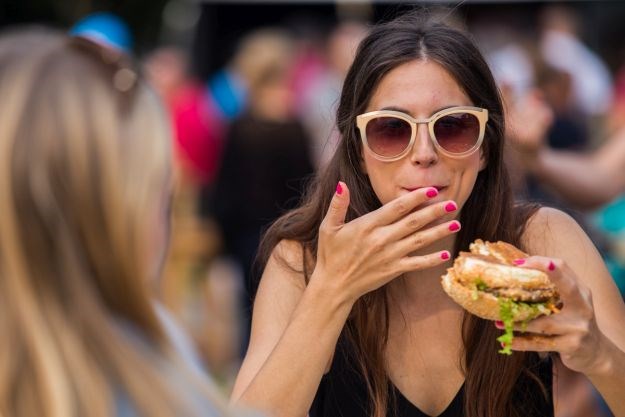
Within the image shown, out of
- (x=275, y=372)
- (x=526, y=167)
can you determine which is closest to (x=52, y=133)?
(x=275, y=372)

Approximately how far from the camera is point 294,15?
10.5 meters

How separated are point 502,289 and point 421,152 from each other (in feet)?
1.38

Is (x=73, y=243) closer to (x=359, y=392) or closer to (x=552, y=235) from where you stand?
(x=359, y=392)

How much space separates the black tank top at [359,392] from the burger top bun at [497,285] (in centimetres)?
37

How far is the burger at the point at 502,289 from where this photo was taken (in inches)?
96.7

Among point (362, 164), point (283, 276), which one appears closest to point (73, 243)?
point (283, 276)

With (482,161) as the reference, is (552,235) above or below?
below

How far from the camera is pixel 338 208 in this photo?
8.49 ft

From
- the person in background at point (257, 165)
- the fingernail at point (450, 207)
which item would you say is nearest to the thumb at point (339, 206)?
the fingernail at point (450, 207)

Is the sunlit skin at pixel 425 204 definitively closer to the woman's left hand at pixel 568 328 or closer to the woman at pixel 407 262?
the woman at pixel 407 262

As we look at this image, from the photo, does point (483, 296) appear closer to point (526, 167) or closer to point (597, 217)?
point (526, 167)

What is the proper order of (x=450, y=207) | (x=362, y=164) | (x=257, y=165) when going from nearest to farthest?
1. (x=450, y=207)
2. (x=362, y=164)
3. (x=257, y=165)

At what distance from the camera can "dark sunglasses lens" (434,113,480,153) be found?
2.77 meters

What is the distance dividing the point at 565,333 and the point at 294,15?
8.29m
